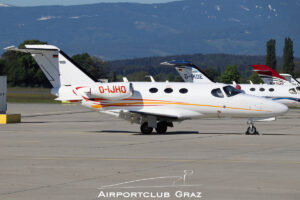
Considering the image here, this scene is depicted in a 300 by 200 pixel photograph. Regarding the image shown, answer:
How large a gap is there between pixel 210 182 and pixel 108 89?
15.0 metres

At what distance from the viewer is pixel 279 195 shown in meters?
12.2

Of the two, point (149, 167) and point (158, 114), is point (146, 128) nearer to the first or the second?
point (158, 114)

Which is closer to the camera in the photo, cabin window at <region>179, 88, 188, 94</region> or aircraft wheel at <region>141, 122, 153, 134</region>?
aircraft wheel at <region>141, 122, 153, 134</region>

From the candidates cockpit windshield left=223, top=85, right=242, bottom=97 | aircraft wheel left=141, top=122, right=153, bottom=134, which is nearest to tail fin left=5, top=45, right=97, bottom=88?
aircraft wheel left=141, top=122, right=153, bottom=134

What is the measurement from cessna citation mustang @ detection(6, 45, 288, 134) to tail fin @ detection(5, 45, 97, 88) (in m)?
0.05

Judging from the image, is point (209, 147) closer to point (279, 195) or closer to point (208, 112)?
point (208, 112)

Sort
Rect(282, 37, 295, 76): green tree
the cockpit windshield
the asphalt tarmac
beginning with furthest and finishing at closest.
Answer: Rect(282, 37, 295, 76): green tree
the cockpit windshield
the asphalt tarmac

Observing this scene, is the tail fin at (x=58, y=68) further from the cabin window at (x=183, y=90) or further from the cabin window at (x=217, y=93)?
the cabin window at (x=217, y=93)

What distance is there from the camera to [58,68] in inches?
1156

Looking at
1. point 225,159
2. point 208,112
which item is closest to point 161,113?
point 208,112

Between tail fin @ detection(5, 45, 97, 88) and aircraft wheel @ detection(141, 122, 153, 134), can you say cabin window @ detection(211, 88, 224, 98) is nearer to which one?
aircraft wheel @ detection(141, 122, 153, 134)

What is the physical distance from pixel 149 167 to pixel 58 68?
1412cm

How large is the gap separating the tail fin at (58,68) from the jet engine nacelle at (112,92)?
1299 mm

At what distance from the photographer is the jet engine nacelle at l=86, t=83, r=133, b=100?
2819 cm
